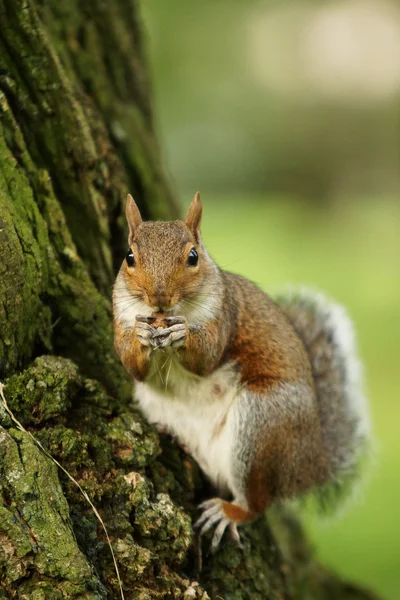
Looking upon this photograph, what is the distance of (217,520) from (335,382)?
791 mm

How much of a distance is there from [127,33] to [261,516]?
6.59ft

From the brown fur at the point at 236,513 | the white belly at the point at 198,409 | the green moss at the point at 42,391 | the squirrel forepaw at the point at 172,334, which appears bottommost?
the brown fur at the point at 236,513

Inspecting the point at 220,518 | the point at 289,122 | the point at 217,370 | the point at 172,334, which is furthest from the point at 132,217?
the point at 289,122

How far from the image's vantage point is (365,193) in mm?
9438

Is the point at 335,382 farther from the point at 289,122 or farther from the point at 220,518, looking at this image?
the point at 289,122

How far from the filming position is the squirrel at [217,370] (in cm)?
213

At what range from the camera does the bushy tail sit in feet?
8.78

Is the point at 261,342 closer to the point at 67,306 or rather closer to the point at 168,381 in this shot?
the point at 168,381

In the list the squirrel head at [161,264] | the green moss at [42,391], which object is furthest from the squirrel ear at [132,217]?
the green moss at [42,391]

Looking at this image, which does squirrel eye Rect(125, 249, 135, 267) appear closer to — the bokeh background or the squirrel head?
the squirrel head

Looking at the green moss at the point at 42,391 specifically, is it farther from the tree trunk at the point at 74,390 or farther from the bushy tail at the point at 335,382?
the bushy tail at the point at 335,382

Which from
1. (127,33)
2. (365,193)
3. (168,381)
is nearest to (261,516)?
(168,381)

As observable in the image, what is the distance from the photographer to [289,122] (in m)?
10.0

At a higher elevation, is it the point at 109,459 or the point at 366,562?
the point at 109,459
